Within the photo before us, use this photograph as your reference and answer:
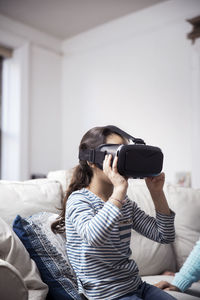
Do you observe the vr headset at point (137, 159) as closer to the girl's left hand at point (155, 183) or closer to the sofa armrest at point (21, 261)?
the girl's left hand at point (155, 183)

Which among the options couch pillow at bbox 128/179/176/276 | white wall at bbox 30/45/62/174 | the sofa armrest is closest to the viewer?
the sofa armrest

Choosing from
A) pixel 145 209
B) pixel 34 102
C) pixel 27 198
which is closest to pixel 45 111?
pixel 34 102

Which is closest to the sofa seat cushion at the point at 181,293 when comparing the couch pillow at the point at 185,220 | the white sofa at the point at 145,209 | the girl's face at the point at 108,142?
the white sofa at the point at 145,209

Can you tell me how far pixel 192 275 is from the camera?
112 cm

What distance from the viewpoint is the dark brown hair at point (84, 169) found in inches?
38.2

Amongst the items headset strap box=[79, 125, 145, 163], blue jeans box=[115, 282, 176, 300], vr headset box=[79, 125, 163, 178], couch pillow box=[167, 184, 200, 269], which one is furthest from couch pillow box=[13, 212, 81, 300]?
couch pillow box=[167, 184, 200, 269]

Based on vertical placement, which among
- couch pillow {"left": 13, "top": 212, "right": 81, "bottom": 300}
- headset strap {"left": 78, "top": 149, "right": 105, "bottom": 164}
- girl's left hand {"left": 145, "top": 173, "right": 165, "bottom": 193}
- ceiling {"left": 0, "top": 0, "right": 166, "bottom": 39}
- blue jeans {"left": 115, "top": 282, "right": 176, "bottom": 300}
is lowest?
blue jeans {"left": 115, "top": 282, "right": 176, "bottom": 300}

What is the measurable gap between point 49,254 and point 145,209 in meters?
0.65

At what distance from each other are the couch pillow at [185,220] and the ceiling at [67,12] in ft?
6.91

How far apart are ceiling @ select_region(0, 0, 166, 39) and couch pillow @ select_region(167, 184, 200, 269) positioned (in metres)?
2.11

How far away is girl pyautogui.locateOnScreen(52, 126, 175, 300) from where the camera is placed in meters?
0.81

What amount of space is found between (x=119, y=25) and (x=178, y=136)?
4.59ft

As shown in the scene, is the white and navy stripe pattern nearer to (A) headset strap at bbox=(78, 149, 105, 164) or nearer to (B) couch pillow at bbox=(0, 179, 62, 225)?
(A) headset strap at bbox=(78, 149, 105, 164)

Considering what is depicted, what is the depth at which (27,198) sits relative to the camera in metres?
1.27
